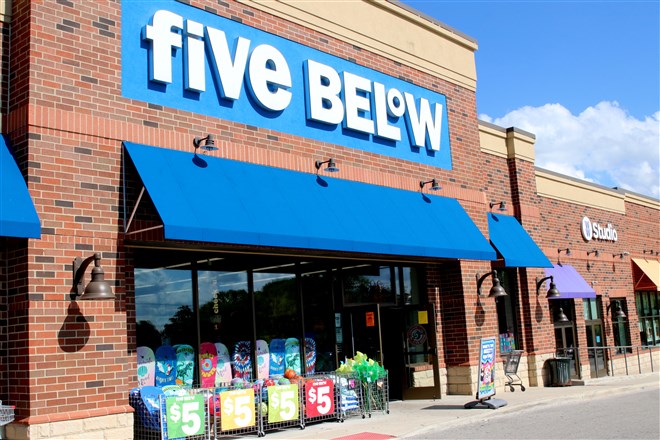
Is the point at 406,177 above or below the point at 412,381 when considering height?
above

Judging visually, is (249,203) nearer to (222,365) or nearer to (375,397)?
(222,365)

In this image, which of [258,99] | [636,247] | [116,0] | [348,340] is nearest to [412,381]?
[348,340]

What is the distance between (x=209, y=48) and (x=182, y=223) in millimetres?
3684

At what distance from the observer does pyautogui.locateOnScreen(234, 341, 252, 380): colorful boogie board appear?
1284 cm

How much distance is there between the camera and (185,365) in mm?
12023

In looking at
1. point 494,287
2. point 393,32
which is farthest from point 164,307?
point 393,32

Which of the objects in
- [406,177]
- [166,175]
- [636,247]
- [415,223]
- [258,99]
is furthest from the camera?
[636,247]

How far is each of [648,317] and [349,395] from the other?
20.3 metres

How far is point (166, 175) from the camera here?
10547mm

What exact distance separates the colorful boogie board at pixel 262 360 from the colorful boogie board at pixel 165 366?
187cm

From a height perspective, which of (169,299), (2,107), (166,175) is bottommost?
(169,299)

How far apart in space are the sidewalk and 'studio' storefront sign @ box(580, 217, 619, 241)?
22.9 ft

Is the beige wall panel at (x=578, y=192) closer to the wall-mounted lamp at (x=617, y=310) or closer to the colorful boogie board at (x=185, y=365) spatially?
the wall-mounted lamp at (x=617, y=310)

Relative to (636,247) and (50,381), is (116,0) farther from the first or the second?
(636,247)
